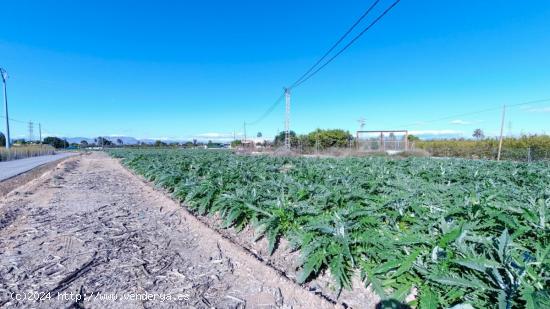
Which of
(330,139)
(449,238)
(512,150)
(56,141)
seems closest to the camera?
(449,238)

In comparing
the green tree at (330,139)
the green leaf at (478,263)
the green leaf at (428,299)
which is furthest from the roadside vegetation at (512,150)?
the green leaf at (428,299)

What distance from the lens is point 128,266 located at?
313 centimetres

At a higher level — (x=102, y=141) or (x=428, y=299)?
(x=102, y=141)

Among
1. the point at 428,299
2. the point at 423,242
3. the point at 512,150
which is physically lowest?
the point at 428,299

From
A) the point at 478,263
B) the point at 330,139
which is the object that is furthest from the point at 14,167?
the point at 330,139

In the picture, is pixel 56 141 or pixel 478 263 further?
pixel 56 141

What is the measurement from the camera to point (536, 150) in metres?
23.4

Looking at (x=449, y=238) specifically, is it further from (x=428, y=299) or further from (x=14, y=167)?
(x=14, y=167)

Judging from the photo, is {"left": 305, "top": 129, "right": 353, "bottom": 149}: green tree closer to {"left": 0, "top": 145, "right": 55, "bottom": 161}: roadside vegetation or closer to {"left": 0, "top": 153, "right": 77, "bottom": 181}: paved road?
{"left": 0, "top": 153, "right": 77, "bottom": 181}: paved road

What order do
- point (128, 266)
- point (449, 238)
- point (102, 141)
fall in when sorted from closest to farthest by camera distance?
point (449, 238) < point (128, 266) < point (102, 141)

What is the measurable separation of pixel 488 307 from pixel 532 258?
660mm

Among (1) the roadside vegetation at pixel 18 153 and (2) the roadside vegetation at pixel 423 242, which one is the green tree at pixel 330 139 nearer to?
(1) the roadside vegetation at pixel 18 153

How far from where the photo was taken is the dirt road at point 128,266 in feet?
8.13

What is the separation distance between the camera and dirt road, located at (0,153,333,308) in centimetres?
248
